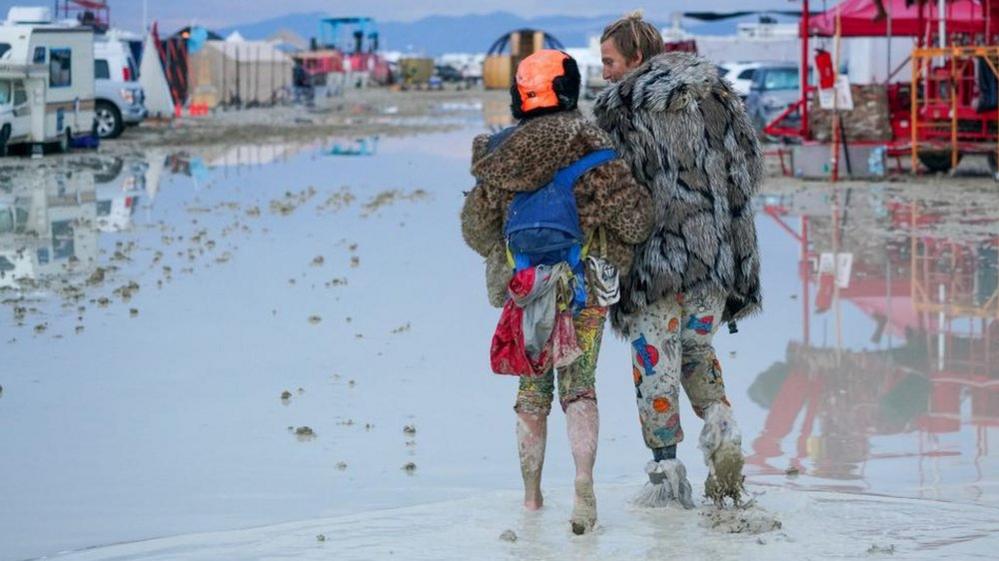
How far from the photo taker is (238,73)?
5788cm

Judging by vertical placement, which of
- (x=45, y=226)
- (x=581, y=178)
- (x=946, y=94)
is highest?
(x=946, y=94)

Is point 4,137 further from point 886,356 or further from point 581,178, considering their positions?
point 581,178

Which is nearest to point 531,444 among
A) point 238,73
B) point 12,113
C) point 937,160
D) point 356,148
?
point 937,160

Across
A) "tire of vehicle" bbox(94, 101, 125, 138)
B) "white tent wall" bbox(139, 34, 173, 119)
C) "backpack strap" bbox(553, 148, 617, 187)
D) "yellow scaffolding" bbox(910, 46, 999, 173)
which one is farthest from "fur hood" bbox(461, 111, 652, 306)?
"white tent wall" bbox(139, 34, 173, 119)

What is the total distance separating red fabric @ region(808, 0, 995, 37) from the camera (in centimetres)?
2423

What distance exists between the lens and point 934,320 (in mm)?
10555

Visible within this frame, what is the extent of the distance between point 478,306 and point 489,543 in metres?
5.66

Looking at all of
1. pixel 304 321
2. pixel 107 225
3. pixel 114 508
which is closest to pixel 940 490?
pixel 114 508

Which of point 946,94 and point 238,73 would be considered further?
point 238,73

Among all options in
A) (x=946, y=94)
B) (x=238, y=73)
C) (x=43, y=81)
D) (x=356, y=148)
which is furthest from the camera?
(x=238, y=73)

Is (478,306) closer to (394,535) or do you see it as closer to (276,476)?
(276,476)

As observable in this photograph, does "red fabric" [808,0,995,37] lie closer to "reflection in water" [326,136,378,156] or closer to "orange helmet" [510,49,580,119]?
"reflection in water" [326,136,378,156]

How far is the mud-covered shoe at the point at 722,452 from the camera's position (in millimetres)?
5961

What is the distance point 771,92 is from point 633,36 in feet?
90.0
